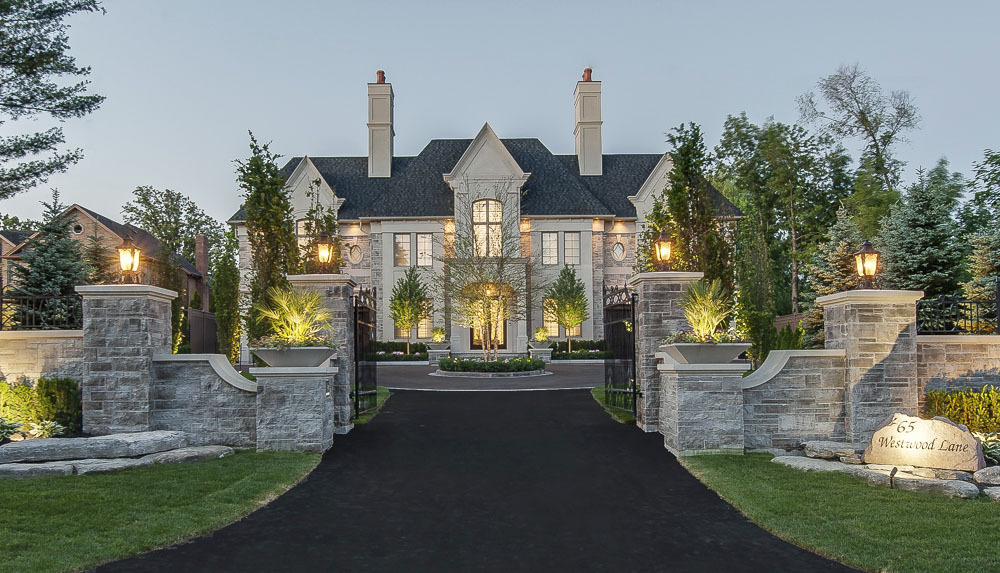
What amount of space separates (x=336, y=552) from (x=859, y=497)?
5063mm

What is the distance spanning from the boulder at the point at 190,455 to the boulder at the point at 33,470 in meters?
0.85

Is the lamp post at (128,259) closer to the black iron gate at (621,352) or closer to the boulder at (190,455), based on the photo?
the boulder at (190,455)

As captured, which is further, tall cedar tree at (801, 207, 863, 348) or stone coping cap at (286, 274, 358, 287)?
tall cedar tree at (801, 207, 863, 348)

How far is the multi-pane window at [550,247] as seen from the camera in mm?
31062

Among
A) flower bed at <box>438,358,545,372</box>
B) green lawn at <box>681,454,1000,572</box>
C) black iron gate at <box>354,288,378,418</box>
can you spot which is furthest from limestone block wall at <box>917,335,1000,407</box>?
flower bed at <box>438,358,545,372</box>

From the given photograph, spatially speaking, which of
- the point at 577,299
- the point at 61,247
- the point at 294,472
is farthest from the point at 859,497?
the point at 577,299

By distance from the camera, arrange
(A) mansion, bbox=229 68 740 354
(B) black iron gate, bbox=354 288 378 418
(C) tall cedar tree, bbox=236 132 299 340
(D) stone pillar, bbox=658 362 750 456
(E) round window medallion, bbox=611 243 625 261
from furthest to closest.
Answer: (E) round window medallion, bbox=611 243 625 261 < (A) mansion, bbox=229 68 740 354 < (C) tall cedar tree, bbox=236 132 299 340 < (B) black iron gate, bbox=354 288 378 418 < (D) stone pillar, bbox=658 362 750 456

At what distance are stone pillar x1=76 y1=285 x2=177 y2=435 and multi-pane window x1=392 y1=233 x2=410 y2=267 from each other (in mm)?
22191

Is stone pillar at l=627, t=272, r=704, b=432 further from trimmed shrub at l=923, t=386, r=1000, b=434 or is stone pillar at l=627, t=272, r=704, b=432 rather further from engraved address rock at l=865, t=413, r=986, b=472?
trimmed shrub at l=923, t=386, r=1000, b=434

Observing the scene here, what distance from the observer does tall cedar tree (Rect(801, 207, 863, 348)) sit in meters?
19.8

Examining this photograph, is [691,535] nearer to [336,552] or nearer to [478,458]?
[336,552]

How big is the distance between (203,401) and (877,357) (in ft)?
31.7

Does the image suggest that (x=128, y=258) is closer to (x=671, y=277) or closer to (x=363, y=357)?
(x=363, y=357)

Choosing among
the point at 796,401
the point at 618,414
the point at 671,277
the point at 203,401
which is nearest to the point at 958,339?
the point at 796,401
